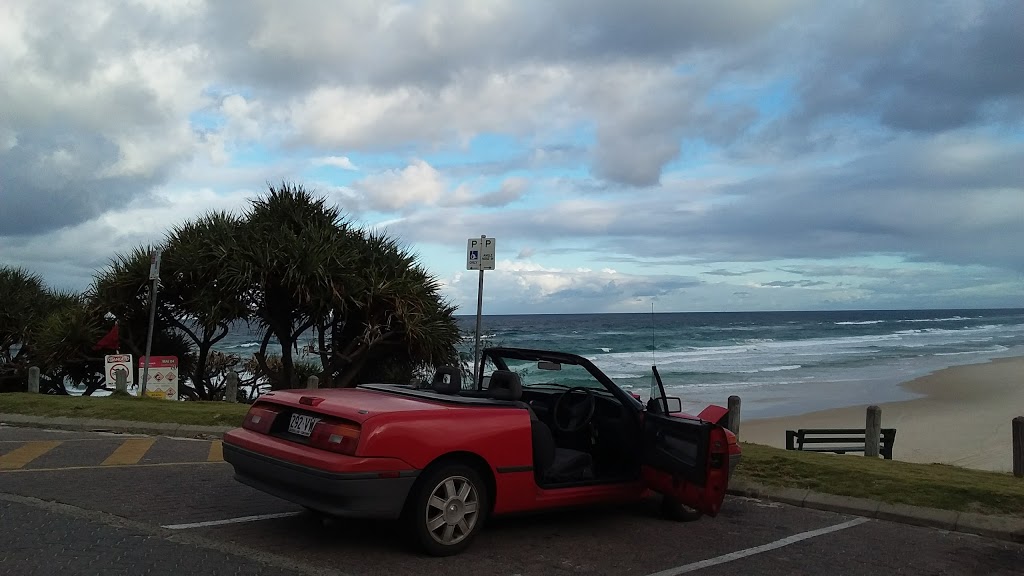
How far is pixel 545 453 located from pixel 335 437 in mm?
1508

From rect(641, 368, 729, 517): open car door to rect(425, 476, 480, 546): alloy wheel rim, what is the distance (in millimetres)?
1569

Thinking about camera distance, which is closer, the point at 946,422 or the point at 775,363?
the point at 946,422

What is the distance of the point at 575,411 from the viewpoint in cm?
681

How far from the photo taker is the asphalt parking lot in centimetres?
508

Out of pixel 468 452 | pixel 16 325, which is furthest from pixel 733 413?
pixel 16 325

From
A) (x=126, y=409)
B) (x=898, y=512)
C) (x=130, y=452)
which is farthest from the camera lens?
(x=126, y=409)

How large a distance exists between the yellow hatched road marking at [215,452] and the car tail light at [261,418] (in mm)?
2773

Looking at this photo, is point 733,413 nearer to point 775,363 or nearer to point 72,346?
point 72,346

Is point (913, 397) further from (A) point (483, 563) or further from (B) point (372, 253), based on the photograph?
(A) point (483, 563)

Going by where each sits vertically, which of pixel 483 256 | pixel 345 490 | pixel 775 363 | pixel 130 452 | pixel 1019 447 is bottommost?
pixel 775 363

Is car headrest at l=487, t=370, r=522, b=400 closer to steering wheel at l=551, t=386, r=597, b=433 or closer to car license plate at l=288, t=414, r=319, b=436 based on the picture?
steering wheel at l=551, t=386, r=597, b=433

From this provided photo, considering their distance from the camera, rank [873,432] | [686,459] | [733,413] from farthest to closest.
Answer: [733,413], [873,432], [686,459]

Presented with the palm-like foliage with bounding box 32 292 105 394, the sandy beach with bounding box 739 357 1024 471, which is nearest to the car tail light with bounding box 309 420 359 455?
the sandy beach with bounding box 739 357 1024 471

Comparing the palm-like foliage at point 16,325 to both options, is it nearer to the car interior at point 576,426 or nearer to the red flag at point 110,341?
the red flag at point 110,341
